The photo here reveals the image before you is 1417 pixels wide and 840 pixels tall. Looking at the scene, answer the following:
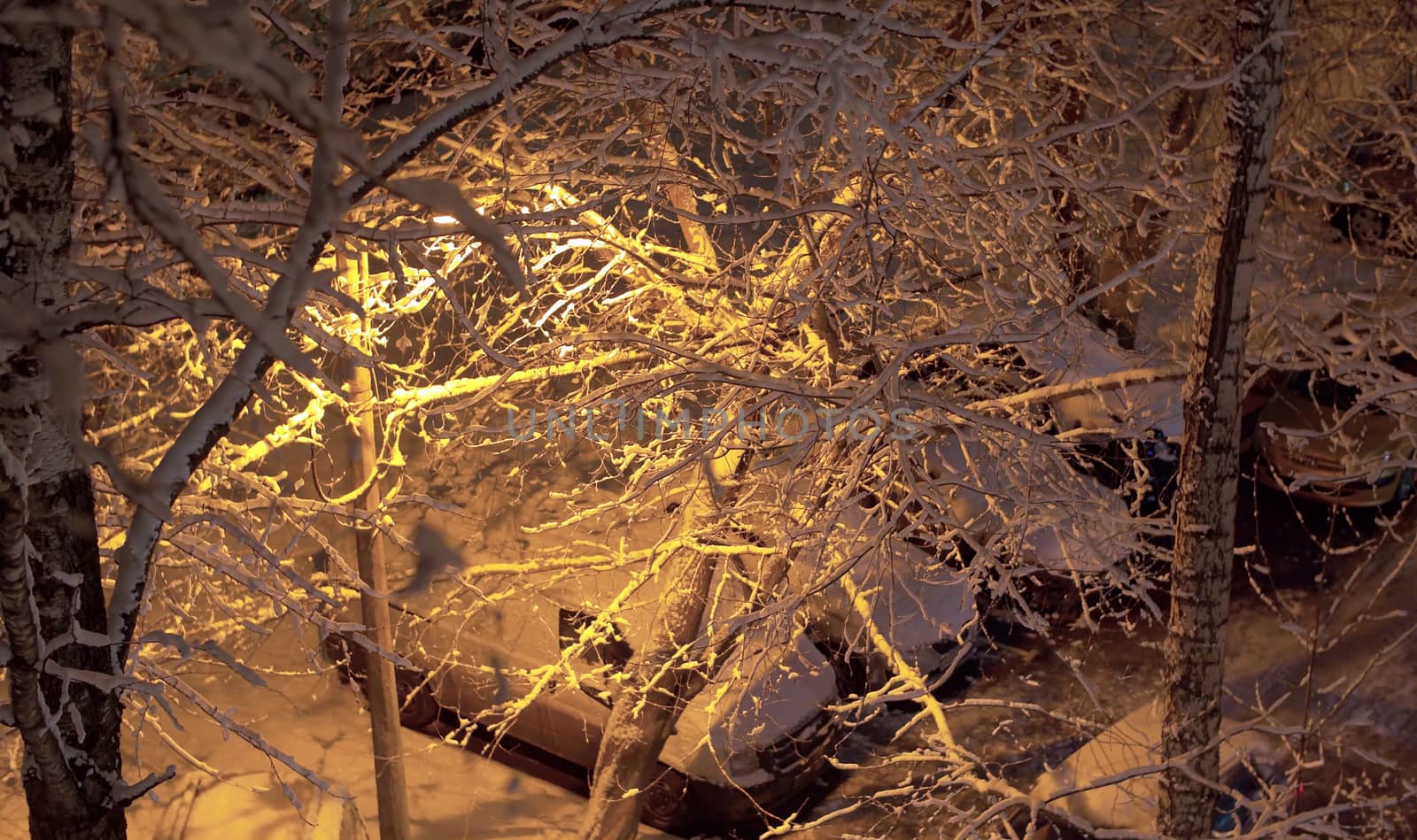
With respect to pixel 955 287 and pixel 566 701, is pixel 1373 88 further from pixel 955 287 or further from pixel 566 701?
pixel 566 701

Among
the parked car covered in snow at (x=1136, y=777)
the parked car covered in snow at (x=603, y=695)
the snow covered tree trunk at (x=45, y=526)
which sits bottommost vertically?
the parked car covered in snow at (x=1136, y=777)

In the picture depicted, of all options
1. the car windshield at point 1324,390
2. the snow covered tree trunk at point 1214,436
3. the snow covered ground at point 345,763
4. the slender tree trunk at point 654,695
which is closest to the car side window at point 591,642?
the slender tree trunk at point 654,695

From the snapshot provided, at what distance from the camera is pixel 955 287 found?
16.9 ft

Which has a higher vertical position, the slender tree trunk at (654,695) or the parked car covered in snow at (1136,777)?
the slender tree trunk at (654,695)

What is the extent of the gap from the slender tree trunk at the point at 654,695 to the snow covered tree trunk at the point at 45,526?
10.2 ft

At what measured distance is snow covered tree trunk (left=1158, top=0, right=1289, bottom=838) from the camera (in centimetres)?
404

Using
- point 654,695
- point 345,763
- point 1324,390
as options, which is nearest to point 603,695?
point 654,695

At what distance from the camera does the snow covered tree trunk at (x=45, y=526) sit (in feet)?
9.71

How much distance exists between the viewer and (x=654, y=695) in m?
6.29

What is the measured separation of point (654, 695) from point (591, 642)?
0.62 metres

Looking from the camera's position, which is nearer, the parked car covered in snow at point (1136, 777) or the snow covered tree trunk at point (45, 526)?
the snow covered tree trunk at point (45, 526)

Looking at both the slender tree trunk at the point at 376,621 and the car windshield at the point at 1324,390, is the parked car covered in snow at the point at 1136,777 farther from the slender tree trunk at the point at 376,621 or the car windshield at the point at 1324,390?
the car windshield at the point at 1324,390

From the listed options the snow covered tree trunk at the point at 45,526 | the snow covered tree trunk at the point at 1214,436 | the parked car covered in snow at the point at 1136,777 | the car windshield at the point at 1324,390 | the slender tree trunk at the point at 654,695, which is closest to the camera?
the snow covered tree trunk at the point at 45,526

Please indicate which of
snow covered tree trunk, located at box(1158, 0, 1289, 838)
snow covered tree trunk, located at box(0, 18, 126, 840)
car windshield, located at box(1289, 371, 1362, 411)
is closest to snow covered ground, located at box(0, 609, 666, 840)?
Answer: snow covered tree trunk, located at box(0, 18, 126, 840)
